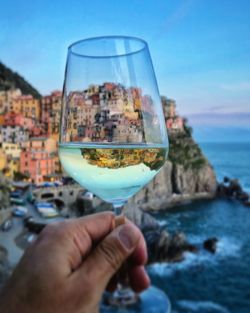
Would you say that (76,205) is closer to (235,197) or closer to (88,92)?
(235,197)

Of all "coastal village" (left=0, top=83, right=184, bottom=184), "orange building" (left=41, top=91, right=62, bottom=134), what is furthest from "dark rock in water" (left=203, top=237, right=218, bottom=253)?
"orange building" (left=41, top=91, right=62, bottom=134)

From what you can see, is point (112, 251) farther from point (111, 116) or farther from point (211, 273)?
point (211, 273)

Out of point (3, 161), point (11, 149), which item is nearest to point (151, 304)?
point (3, 161)

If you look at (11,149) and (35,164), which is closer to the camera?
(35,164)

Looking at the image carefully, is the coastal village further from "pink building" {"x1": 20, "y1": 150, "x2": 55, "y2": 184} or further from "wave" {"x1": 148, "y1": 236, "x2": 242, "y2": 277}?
"wave" {"x1": 148, "y1": 236, "x2": 242, "y2": 277}

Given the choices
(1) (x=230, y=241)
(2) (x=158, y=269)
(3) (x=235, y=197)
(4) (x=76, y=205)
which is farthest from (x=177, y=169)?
(2) (x=158, y=269)

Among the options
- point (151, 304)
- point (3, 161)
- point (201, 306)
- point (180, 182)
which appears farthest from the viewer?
point (180, 182)
